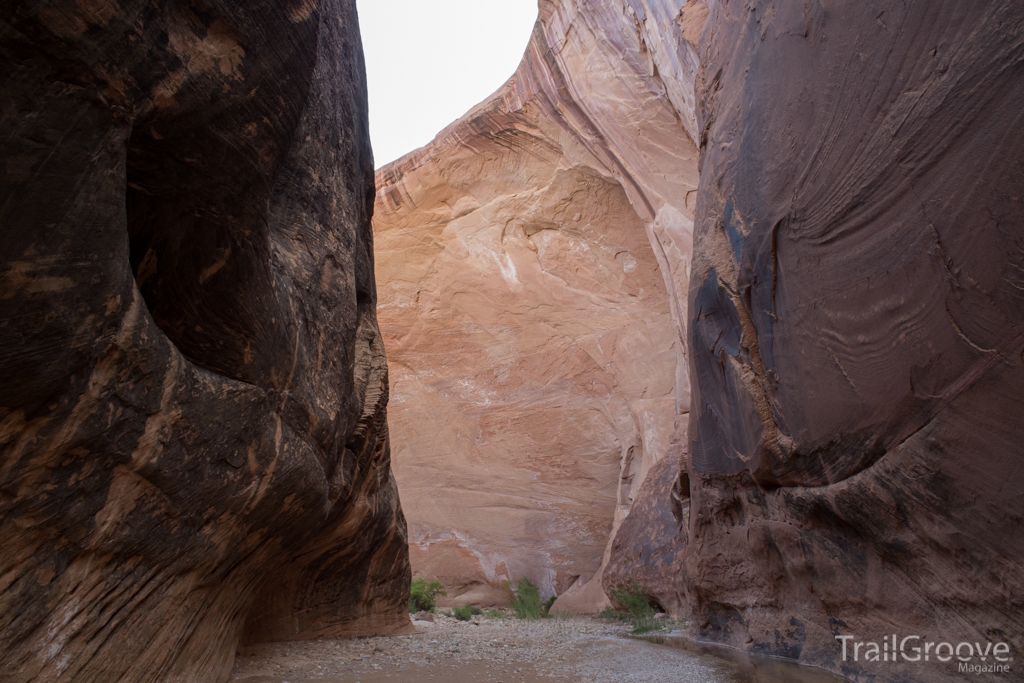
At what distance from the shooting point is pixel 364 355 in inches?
182

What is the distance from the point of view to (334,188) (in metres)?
4.04

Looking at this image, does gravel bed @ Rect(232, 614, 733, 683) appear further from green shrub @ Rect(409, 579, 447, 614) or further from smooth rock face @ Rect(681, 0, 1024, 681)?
green shrub @ Rect(409, 579, 447, 614)

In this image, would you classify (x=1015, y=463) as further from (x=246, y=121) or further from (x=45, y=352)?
(x=45, y=352)

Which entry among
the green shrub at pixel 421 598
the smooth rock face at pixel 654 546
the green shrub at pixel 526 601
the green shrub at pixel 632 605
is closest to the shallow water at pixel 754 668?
the smooth rock face at pixel 654 546

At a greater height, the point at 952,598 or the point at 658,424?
the point at 658,424

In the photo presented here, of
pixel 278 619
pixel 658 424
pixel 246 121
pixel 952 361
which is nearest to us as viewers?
pixel 246 121

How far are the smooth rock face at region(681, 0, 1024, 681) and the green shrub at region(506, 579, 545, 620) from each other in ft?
15.3

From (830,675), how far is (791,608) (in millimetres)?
795

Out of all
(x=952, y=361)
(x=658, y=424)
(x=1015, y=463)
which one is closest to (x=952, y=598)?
(x=1015, y=463)

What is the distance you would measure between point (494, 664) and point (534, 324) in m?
10.9

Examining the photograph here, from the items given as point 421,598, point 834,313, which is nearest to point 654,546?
point 421,598

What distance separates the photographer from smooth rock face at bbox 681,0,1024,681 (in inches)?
113

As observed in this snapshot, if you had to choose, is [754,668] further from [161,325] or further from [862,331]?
[161,325]

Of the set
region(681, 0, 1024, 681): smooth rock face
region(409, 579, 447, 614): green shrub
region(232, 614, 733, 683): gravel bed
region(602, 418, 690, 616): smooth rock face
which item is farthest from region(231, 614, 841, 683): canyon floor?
region(409, 579, 447, 614): green shrub
